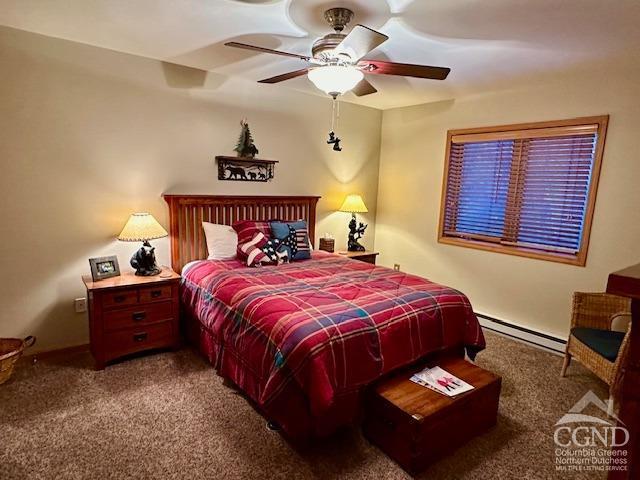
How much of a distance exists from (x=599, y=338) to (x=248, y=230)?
9.70ft

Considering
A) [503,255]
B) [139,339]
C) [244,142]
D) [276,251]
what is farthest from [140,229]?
[503,255]

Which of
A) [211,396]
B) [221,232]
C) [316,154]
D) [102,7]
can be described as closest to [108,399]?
[211,396]

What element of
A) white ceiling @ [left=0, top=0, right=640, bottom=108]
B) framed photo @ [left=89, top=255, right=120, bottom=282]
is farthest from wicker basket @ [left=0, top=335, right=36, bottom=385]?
white ceiling @ [left=0, top=0, right=640, bottom=108]

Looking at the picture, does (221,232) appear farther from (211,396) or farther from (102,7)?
(102,7)

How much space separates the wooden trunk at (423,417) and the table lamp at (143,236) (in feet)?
6.82

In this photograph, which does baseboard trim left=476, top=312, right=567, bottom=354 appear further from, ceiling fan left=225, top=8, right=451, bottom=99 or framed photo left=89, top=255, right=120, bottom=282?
framed photo left=89, top=255, right=120, bottom=282

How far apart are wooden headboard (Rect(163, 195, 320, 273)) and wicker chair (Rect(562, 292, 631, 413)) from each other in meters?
2.93

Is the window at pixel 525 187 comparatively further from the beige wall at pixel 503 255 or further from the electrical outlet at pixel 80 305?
the electrical outlet at pixel 80 305

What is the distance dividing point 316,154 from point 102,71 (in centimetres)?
226

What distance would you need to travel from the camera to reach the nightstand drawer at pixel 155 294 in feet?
9.39

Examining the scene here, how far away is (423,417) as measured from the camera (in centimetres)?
178

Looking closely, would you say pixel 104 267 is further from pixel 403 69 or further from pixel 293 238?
pixel 403 69

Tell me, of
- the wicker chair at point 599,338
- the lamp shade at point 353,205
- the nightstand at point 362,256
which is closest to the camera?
the wicker chair at point 599,338

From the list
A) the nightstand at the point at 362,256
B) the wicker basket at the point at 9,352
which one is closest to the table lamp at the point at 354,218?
the nightstand at the point at 362,256
